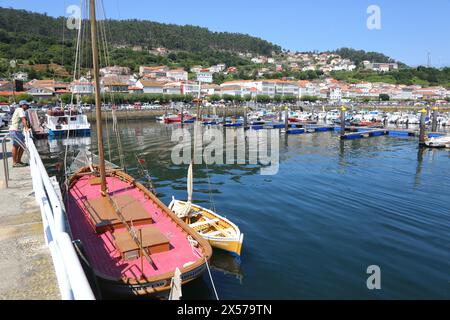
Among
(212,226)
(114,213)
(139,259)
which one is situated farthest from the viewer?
(212,226)

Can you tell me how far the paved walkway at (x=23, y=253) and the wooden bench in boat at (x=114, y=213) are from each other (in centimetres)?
162

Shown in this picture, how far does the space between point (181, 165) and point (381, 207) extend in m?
16.1

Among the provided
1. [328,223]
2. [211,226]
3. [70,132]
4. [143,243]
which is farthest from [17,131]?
[70,132]

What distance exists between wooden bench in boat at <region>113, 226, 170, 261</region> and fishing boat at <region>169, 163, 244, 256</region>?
2582 mm

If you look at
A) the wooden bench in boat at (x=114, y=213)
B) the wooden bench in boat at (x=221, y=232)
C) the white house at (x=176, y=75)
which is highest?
the white house at (x=176, y=75)

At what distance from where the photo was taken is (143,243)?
8.21 m

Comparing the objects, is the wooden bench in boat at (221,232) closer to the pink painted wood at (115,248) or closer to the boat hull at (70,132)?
the pink painted wood at (115,248)

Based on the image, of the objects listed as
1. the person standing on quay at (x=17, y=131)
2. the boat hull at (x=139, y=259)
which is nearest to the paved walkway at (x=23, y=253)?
the boat hull at (x=139, y=259)

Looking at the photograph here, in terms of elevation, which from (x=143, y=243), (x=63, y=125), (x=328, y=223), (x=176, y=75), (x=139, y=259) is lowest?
(x=328, y=223)

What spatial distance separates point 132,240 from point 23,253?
248 cm

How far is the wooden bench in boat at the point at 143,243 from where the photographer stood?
7.87 m

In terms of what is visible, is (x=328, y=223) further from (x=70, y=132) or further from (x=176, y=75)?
(x=176, y=75)

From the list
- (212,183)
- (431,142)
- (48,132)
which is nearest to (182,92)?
(48,132)
